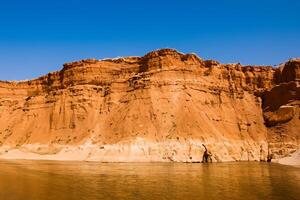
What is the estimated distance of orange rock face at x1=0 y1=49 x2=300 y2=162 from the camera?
Answer: 69250 millimetres

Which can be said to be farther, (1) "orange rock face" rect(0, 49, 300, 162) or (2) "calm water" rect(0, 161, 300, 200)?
(1) "orange rock face" rect(0, 49, 300, 162)

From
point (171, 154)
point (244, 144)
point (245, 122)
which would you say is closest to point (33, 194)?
point (171, 154)

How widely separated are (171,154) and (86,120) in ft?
87.8

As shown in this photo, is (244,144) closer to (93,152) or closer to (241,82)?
(241,82)

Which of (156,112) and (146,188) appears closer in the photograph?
(146,188)

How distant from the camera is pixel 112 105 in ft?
275

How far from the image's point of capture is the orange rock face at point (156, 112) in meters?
69.2

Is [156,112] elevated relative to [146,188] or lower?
elevated

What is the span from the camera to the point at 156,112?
75.6 meters

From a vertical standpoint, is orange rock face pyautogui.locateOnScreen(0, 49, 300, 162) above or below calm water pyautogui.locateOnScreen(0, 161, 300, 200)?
above

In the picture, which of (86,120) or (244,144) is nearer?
(244,144)

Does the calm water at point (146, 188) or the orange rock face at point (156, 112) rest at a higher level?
the orange rock face at point (156, 112)

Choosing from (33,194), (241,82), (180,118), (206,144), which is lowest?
(33,194)

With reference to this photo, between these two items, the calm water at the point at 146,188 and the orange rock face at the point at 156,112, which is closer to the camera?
the calm water at the point at 146,188
